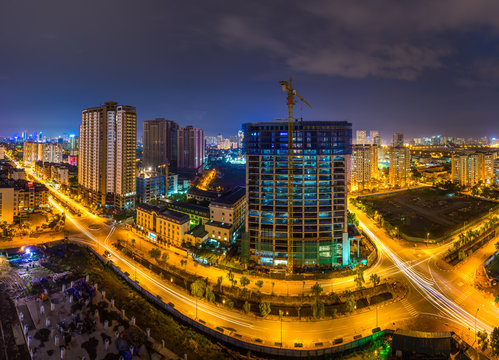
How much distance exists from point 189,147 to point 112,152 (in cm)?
3198

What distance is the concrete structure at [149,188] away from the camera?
113ft

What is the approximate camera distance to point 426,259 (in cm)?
2073

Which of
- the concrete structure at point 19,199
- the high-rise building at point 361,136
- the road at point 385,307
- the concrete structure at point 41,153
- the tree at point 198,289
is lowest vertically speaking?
the road at point 385,307

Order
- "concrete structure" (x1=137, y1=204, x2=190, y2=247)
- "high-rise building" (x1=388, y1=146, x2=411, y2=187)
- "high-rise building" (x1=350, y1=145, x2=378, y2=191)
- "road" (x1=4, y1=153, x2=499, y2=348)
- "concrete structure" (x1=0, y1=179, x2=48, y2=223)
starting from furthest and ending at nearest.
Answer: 1. "high-rise building" (x1=388, y1=146, x2=411, y2=187)
2. "high-rise building" (x1=350, y1=145, x2=378, y2=191)
3. "concrete structure" (x1=0, y1=179, x2=48, y2=223)
4. "concrete structure" (x1=137, y1=204, x2=190, y2=247)
5. "road" (x1=4, y1=153, x2=499, y2=348)

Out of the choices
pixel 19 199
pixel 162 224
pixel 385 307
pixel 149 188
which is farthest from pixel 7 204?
pixel 385 307

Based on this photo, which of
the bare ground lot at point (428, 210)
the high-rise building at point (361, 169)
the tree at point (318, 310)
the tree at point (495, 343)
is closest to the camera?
the tree at point (495, 343)

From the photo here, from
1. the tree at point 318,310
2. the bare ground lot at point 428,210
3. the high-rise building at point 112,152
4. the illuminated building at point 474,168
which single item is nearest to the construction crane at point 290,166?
the tree at point 318,310

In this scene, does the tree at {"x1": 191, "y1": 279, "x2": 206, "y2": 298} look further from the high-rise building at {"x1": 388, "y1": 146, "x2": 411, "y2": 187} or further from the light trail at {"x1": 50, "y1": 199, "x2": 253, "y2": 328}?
the high-rise building at {"x1": 388, "y1": 146, "x2": 411, "y2": 187}

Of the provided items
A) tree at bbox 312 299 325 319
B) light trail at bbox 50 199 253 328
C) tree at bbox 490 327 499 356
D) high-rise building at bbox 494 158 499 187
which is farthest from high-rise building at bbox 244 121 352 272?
high-rise building at bbox 494 158 499 187

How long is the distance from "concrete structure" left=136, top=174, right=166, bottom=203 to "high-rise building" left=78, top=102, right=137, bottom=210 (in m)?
2.01

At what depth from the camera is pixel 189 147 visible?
63.0m

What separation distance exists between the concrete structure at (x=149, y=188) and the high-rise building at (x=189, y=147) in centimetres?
2597

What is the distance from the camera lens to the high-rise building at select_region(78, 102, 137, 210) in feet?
102

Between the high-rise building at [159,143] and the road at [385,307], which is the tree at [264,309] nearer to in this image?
the road at [385,307]
